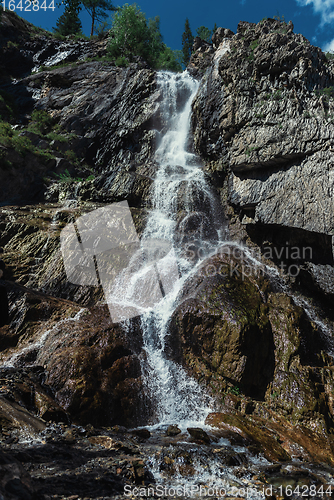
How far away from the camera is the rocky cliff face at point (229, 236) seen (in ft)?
26.6

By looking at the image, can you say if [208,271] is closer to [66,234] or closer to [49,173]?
[66,234]

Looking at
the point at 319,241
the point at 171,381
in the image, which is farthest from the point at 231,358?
the point at 319,241

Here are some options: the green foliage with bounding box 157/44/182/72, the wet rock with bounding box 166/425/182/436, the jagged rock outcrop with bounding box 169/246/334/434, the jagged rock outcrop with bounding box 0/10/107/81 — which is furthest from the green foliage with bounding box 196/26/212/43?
the wet rock with bounding box 166/425/182/436

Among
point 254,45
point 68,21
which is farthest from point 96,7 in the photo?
point 254,45

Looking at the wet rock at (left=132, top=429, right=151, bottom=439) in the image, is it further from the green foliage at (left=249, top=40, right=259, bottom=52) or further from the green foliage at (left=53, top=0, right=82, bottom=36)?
the green foliage at (left=53, top=0, right=82, bottom=36)

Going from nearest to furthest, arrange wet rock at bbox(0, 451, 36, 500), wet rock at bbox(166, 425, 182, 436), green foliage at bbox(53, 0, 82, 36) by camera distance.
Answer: wet rock at bbox(0, 451, 36, 500) < wet rock at bbox(166, 425, 182, 436) < green foliage at bbox(53, 0, 82, 36)

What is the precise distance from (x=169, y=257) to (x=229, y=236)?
485 cm

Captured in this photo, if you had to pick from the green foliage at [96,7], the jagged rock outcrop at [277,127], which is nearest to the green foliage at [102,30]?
the green foliage at [96,7]

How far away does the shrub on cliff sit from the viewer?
3222 cm

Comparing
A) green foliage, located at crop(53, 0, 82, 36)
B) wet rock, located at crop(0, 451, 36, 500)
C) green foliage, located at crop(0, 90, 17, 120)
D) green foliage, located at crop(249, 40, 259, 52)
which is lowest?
wet rock, located at crop(0, 451, 36, 500)

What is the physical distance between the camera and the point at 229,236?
1673 centimetres

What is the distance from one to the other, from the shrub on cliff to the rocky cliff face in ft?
28.2

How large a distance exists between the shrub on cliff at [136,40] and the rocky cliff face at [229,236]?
861cm

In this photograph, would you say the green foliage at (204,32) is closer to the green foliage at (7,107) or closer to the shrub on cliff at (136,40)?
the shrub on cliff at (136,40)
